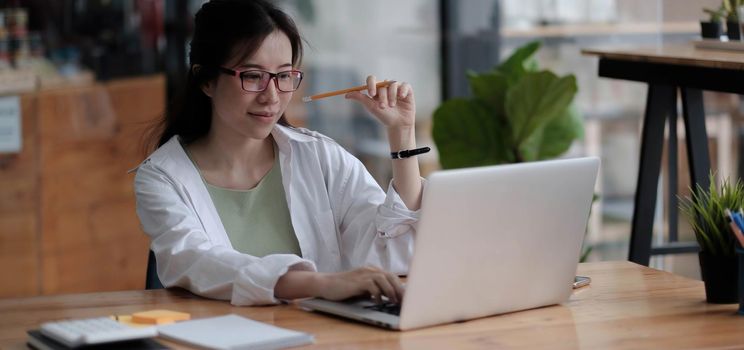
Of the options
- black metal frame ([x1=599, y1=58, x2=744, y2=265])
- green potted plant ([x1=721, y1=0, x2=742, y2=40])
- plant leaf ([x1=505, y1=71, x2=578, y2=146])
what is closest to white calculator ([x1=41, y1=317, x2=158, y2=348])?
black metal frame ([x1=599, y1=58, x2=744, y2=265])

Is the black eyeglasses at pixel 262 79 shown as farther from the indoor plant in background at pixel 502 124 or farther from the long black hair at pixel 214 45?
the indoor plant in background at pixel 502 124

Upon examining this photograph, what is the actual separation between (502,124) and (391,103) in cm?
202

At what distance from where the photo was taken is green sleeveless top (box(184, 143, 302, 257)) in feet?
7.93

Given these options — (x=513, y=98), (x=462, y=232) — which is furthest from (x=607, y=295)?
(x=513, y=98)

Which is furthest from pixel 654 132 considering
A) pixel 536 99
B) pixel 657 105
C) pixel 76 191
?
pixel 76 191

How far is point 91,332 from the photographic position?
1679 mm

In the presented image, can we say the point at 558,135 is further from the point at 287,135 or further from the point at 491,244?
the point at 491,244

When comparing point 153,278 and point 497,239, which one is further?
point 153,278

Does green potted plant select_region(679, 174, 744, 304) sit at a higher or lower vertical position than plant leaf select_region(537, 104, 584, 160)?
higher

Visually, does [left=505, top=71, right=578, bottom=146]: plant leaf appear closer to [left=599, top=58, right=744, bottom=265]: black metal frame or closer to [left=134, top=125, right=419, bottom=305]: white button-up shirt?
[left=599, top=58, right=744, bottom=265]: black metal frame

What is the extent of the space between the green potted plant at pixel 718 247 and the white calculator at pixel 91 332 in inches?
35.7

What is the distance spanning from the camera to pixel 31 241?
4492 mm

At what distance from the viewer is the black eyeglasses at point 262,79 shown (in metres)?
2.35

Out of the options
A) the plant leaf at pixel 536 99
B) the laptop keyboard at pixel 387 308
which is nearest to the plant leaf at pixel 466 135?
the plant leaf at pixel 536 99
